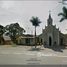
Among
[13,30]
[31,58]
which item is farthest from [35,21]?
[31,58]

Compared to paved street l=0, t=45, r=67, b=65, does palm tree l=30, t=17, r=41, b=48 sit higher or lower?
higher

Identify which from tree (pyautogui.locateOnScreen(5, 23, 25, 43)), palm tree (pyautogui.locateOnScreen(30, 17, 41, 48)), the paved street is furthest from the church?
the paved street

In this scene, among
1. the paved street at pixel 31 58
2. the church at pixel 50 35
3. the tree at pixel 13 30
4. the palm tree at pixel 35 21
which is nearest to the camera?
the paved street at pixel 31 58

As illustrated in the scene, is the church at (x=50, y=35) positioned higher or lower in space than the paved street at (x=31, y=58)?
higher

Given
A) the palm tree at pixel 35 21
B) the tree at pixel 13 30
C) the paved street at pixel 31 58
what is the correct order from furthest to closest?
the tree at pixel 13 30
the palm tree at pixel 35 21
the paved street at pixel 31 58

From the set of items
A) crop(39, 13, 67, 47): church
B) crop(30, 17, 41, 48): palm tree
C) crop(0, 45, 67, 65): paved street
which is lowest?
crop(0, 45, 67, 65): paved street

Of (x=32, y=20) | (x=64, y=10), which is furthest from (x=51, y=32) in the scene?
(x=64, y=10)

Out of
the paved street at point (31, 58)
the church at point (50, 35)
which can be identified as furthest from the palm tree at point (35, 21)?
the paved street at point (31, 58)

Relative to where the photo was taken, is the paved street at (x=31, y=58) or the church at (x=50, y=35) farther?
the church at (x=50, y=35)

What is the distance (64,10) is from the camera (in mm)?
54125

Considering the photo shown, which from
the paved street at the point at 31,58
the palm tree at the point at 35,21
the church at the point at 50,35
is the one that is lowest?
the paved street at the point at 31,58

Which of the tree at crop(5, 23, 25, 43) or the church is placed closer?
the church

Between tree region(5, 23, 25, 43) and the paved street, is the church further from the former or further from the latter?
the paved street

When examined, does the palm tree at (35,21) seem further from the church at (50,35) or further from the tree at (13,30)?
the tree at (13,30)
